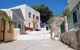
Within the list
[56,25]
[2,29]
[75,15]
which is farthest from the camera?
[56,25]

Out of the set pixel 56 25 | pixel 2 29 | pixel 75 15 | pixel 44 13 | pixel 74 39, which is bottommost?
pixel 74 39

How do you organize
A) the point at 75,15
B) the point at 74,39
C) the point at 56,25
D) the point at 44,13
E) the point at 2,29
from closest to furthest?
the point at 74,39 < the point at 75,15 < the point at 2,29 < the point at 56,25 < the point at 44,13

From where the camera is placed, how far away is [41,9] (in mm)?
58469

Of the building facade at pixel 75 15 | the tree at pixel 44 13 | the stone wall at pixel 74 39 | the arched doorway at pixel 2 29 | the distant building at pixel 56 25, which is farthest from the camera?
the tree at pixel 44 13

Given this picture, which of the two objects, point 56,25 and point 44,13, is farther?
point 44,13

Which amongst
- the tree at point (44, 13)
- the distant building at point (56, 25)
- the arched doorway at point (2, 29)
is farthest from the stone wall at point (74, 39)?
the tree at point (44, 13)

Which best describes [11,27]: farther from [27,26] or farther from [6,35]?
[27,26]

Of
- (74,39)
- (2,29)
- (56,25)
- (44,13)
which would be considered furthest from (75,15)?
(44,13)

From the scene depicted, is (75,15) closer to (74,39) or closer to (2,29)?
(74,39)

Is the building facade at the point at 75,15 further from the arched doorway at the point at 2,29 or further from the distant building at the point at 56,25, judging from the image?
the arched doorway at the point at 2,29

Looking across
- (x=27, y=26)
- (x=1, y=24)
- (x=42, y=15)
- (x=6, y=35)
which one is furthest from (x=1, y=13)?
(x=42, y=15)

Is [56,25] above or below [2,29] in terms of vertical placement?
above

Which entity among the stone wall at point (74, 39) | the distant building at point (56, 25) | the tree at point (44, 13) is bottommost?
the stone wall at point (74, 39)

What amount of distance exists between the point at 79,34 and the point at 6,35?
11908 millimetres
